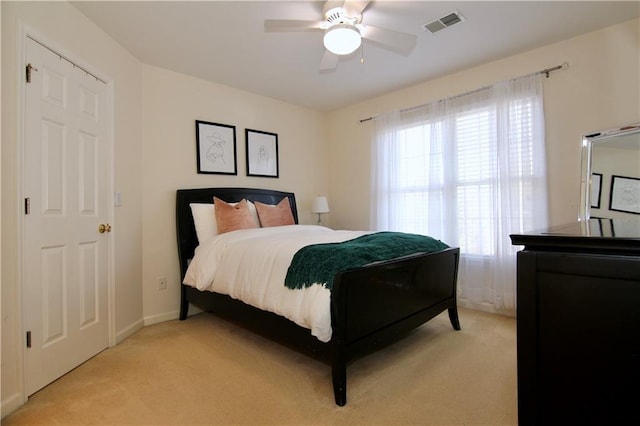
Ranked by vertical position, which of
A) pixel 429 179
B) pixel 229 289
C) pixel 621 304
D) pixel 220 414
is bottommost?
pixel 220 414

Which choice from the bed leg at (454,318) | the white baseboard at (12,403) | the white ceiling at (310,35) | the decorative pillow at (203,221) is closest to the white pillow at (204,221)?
the decorative pillow at (203,221)

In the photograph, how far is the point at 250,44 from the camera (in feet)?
9.37

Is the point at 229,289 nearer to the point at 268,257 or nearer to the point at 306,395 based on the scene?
the point at 268,257

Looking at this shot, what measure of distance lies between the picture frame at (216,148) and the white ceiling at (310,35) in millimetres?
535

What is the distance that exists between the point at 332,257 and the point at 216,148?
93.3 inches

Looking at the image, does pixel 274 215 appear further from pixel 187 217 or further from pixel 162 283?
pixel 162 283

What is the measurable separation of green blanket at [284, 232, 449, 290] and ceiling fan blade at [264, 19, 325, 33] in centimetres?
149

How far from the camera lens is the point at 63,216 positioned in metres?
2.15

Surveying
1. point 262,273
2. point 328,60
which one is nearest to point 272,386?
point 262,273

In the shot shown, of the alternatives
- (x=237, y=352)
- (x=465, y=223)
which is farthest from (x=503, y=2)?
(x=237, y=352)

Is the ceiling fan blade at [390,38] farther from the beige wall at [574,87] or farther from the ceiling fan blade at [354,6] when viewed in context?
the beige wall at [574,87]

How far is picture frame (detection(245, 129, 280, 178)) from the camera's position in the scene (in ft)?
13.1

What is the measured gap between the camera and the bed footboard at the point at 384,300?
1772 millimetres

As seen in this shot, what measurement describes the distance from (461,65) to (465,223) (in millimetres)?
1681
